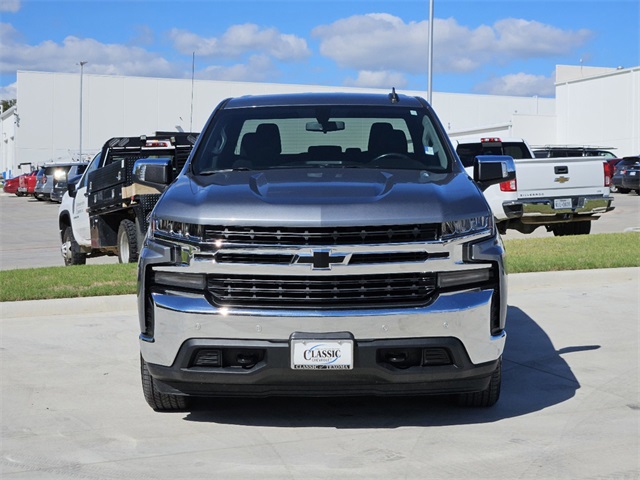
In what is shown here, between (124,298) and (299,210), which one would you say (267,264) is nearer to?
(299,210)

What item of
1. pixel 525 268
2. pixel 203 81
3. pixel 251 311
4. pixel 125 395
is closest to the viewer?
pixel 251 311

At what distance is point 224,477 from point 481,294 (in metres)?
1.65

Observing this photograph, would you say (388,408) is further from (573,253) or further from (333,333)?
(573,253)

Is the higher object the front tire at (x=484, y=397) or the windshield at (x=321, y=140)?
the windshield at (x=321, y=140)

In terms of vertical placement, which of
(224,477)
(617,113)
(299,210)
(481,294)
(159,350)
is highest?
(617,113)

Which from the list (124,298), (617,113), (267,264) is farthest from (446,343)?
(617,113)

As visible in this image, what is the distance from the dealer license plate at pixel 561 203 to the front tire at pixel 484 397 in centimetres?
1061

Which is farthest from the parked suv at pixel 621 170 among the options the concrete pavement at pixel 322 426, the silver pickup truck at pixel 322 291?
the silver pickup truck at pixel 322 291

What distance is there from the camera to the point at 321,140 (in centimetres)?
669

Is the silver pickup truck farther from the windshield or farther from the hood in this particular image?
the windshield

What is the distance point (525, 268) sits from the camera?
Answer: 37.6 ft

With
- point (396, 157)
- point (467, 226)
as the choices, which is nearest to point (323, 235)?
point (467, 226)

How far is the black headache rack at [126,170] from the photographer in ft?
41.6

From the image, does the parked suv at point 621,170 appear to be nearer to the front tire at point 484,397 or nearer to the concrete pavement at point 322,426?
the concrete pavement at point 322,426
